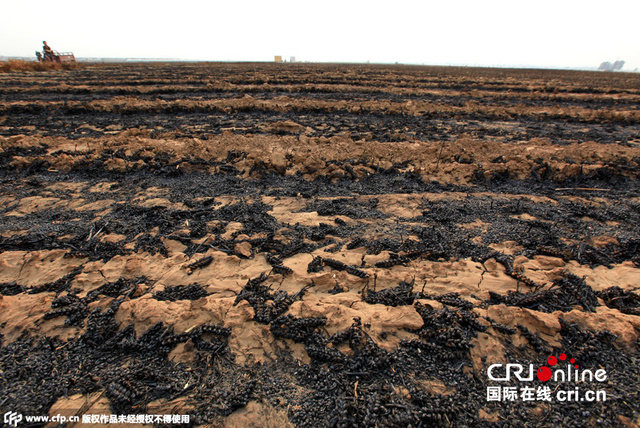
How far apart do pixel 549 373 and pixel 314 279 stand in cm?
233

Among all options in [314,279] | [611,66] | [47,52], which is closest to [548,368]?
[314,279]

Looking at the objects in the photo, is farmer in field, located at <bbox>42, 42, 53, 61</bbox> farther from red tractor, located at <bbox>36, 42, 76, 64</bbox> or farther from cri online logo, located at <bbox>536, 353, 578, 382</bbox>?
cri online logo, located at <bbox>536, 353, 578, 382</bbox>

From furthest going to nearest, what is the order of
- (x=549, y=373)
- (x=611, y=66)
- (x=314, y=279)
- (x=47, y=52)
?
(x=611, y=66), (x=47, y=52), (x=314, y=279), (x=549, y=373)

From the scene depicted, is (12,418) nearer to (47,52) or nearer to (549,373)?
(549,373)

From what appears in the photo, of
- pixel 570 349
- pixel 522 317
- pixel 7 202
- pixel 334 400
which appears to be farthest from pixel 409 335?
pixel 7 202

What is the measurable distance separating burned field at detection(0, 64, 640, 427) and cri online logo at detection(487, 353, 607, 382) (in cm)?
6

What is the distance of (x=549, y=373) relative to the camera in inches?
88.7

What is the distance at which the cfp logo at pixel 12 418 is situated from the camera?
1910 mm

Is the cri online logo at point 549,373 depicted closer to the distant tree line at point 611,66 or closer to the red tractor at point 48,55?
the red tractor at point 48,55

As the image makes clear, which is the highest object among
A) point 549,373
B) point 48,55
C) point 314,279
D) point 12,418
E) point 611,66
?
point 611,66

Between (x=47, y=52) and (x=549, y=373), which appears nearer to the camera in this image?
(x=549, y=373)

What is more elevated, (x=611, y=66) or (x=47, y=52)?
(x=611, y=66)

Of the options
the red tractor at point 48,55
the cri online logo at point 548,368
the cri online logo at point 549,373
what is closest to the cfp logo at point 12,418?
the cri online logo at point 549,373

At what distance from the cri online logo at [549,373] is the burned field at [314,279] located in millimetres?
57
